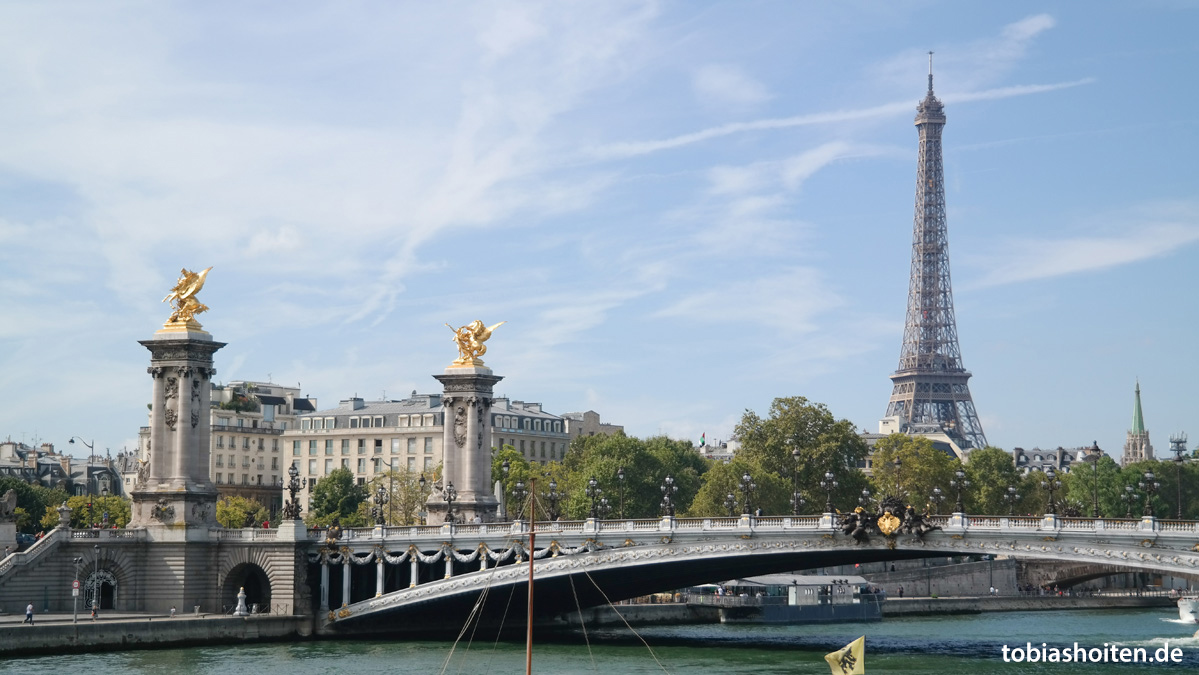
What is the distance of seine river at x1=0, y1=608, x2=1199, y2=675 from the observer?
59.4m

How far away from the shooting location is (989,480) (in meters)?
126

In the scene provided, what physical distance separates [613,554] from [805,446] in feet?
156

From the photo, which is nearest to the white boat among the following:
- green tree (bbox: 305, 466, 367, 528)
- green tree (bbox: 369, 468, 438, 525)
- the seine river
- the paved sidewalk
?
the seine river

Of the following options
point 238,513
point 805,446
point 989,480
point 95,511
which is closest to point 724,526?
point 805,446

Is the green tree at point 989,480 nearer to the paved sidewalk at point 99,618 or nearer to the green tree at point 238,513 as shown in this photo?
the green tree at point 238,513

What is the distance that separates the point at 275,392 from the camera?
158 m

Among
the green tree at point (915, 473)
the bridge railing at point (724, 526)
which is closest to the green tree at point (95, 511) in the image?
the bridge railing at point (724, 526)

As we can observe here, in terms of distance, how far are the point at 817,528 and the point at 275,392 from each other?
3993 inches

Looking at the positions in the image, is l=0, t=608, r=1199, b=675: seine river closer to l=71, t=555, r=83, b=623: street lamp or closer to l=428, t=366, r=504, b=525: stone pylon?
l=71, t=555, r=83, b=623: street lamp

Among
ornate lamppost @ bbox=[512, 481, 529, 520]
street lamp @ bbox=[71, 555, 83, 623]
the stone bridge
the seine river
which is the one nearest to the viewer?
the stone bridge

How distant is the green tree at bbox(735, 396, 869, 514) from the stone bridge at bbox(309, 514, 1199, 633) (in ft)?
110

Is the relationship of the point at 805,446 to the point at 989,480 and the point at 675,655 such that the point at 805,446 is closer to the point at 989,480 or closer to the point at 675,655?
the point at 989,480

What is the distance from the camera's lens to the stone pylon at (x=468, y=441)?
89125 millimetres

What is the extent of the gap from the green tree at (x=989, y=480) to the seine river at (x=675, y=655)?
38.0 metres
